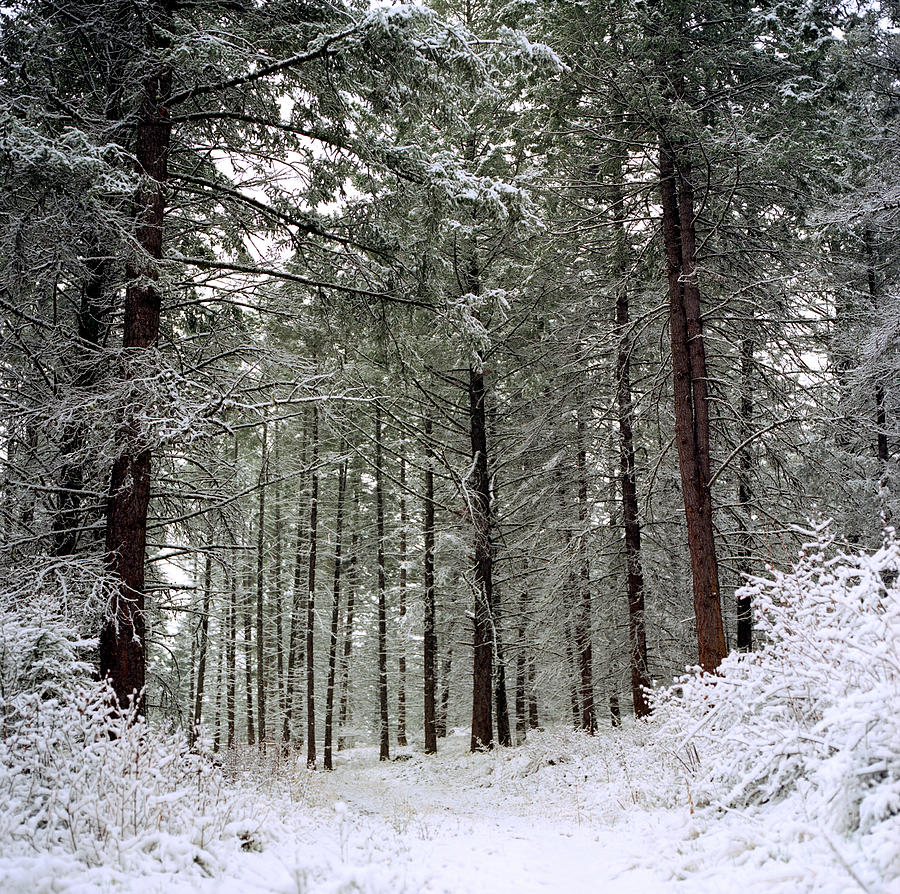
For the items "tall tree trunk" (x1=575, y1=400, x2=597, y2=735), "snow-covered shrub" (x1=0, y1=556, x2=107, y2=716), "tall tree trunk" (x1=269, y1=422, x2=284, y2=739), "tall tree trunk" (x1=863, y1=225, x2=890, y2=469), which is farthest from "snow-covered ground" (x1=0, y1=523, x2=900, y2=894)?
"tall tree trunk" (x1=269, y1=422, x2=284, y2=739)

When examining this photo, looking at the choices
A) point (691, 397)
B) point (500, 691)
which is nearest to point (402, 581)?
point (500, 691)

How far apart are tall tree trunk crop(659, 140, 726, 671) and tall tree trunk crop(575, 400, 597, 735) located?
4228 millimetres

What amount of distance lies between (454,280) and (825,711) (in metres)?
12.6

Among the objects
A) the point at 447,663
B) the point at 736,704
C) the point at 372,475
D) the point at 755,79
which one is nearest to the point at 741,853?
the point at 736,704

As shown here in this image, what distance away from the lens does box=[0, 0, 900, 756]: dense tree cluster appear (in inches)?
241

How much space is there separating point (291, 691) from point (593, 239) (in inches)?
830

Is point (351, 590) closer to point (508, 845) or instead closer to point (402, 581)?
point (402, 581)

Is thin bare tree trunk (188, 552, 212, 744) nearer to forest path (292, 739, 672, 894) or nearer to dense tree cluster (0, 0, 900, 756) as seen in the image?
dense tree cluster (0, 0, 900, 756)

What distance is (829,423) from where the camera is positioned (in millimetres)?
8977

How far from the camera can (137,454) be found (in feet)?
19.4

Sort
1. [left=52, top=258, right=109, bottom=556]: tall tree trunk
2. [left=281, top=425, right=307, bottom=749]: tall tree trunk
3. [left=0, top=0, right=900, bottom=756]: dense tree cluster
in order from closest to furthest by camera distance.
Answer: [left=0, top=0, right=900, bottom=756]: dense tree cluster → [left=52, top=258, right=109, bottom=556]: tall tree trunk → [left=281, top=425, right=307, bottom=749]: tall tree trunk

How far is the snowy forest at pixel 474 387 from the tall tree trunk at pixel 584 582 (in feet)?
0.45

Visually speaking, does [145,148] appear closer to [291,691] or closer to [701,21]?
[701,21]

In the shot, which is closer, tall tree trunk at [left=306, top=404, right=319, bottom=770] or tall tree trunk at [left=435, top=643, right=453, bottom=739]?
tall tree trunk at [left=306, top=404, right=319, bottom=770]
